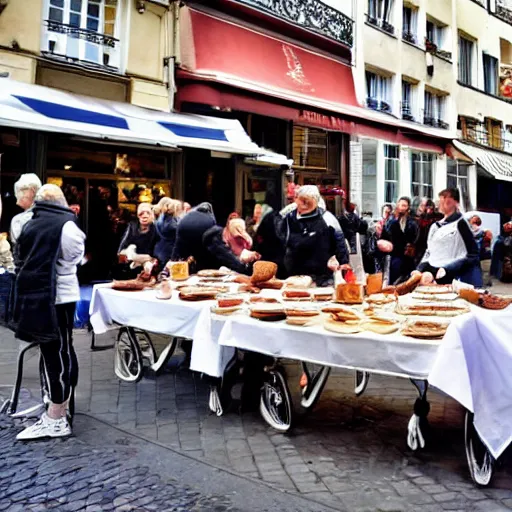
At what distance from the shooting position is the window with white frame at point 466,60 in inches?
1000

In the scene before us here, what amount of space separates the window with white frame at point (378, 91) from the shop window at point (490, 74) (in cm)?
813

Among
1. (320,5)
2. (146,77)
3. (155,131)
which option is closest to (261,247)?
(155,131)

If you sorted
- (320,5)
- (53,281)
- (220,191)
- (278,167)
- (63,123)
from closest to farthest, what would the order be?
(53,281) < (63,123) < (220,191) < (278,167) < (320,5)

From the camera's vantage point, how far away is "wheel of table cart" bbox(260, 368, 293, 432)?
4.75m

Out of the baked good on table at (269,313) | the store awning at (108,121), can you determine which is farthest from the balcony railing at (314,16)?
the baked good on table at (269,313)

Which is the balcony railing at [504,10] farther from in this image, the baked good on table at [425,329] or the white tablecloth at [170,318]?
the baked good on table at [425,329]

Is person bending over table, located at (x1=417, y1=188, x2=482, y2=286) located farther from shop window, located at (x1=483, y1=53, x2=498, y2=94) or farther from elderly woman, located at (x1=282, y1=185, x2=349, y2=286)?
shop window, located at (x1=483, y1=53, x2=498, y2=94)

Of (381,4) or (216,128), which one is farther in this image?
(381,4)

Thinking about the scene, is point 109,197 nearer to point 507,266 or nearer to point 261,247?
point 261,247

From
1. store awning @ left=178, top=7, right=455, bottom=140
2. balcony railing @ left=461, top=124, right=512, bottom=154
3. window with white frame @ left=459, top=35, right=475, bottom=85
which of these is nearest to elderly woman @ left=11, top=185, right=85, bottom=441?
store awning @ left=178, top=7, right=455, bottom=140

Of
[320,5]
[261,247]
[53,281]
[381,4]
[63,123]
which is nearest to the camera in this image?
[53,281]

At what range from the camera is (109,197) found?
39.5 feet

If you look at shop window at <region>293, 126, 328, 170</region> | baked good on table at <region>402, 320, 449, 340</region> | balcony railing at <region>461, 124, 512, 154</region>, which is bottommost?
baked good on table at <region>402, 320, 449, 340</region>

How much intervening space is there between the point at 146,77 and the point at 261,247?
7.31 m
